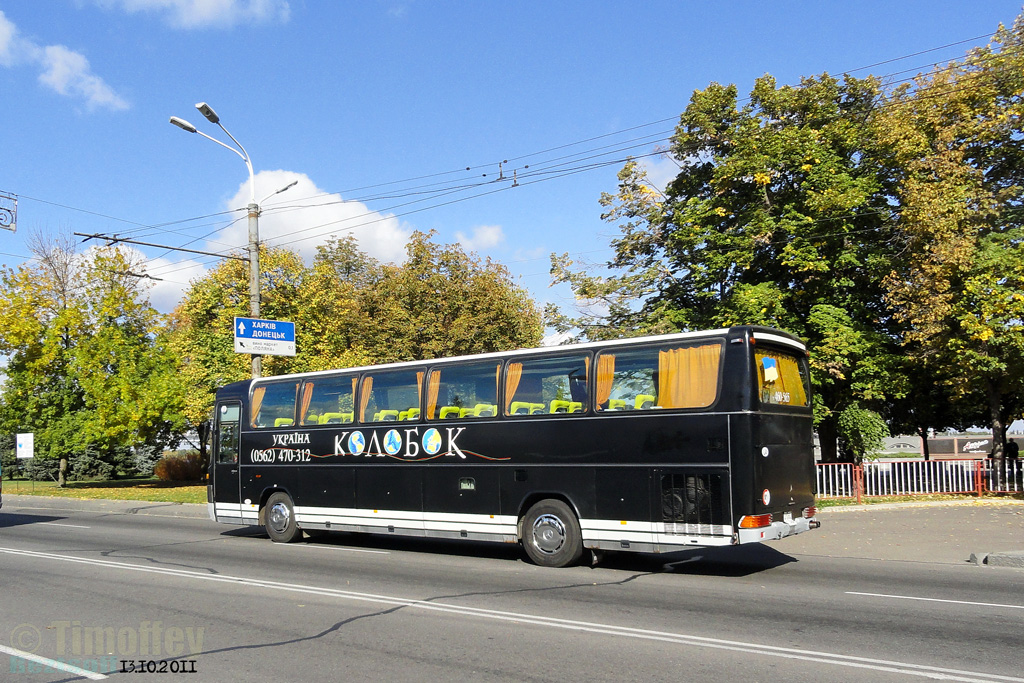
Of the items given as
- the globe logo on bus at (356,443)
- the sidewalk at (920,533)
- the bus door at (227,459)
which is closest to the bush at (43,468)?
the bus door at (227,459)

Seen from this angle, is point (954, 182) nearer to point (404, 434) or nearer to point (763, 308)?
point (763, 308)

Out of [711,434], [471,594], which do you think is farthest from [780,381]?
[471,594]

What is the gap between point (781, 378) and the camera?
11.8m

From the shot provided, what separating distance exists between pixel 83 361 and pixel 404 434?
24554mm

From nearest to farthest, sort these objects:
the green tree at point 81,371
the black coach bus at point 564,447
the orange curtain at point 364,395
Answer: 1. the black coach bus at point 564,447
2. the orange curtain at point 364,395
3. the green tree at point 81,371

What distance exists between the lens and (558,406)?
12453 millimetres

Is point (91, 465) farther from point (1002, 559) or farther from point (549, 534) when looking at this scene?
point (1002, 559)

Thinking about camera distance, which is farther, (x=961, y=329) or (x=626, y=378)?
(x=961, y=329)

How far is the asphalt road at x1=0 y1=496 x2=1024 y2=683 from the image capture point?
650cm

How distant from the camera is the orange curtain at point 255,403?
54.9 feet

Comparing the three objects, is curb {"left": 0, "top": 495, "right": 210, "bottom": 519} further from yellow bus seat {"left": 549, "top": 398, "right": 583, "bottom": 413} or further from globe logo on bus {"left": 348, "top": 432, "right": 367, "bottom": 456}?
yellow bus seat {"left": 549, "top": 398, "right": 583, "bottom": 413}

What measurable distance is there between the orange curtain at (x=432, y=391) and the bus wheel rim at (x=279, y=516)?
4093 millimetres

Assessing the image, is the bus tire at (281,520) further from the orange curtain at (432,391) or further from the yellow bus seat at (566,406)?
the yellow bus seat at (566,406)

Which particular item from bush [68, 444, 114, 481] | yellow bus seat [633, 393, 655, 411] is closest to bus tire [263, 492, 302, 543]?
yellow bus seat [633, 393, 655, 411]
